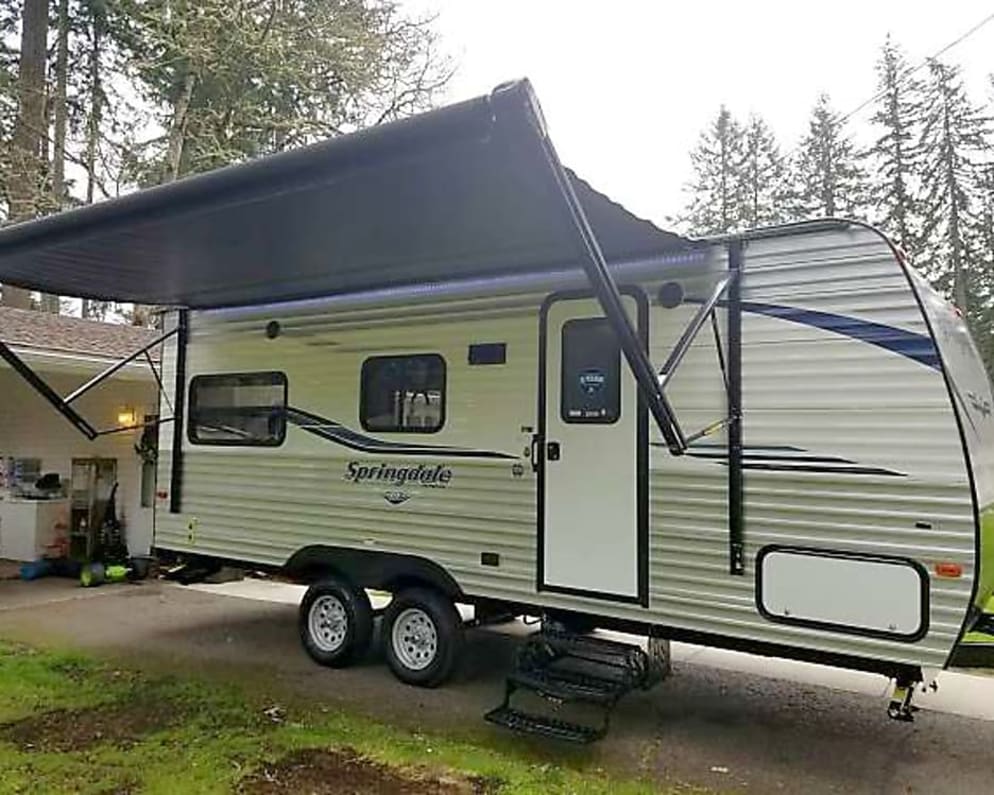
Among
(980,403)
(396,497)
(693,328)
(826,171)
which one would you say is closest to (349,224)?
(693,328)

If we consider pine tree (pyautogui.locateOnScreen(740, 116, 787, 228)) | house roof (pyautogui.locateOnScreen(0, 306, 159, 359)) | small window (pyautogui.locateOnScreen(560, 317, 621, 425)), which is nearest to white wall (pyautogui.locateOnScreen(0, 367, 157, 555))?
house roof (pyautogui.locateOnScreen(0, 306, 159, 359))

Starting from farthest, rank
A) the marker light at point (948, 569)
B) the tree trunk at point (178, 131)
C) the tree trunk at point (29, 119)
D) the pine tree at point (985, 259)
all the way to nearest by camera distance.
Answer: the pine tree at point (985, 259), the tree trunk at point (178, 131), the tree trunk at point (29, 119), the marker light at point (948, 569)

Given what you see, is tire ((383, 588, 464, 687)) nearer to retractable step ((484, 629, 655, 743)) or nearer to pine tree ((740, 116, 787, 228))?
retractable step ((484, 629, 655, 743))

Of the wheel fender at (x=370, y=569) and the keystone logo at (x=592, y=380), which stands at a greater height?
the keystone logo at (x=592, y=380)

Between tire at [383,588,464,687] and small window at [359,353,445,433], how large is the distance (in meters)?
1.06

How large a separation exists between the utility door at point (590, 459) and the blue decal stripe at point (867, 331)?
0.75m

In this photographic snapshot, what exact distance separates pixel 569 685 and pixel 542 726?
0.27 m

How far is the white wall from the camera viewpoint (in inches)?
393

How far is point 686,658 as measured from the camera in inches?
246

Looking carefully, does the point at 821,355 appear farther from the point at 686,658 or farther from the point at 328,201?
the point at 686,658

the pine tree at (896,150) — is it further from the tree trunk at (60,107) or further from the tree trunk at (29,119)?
the tree trunk at (29,119)

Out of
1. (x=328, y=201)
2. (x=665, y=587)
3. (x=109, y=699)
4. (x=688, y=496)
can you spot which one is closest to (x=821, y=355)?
(x=688, y=496)

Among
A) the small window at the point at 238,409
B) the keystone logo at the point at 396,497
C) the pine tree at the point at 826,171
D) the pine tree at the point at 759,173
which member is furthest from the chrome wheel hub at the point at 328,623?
the pine tree at the point at 759,173

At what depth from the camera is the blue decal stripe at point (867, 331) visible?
382cm
